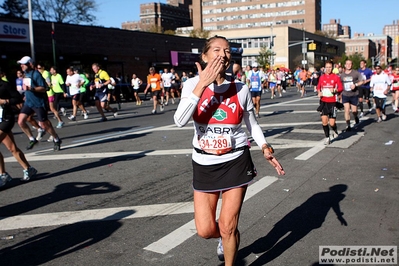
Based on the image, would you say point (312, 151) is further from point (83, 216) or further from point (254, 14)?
point (254, 14)

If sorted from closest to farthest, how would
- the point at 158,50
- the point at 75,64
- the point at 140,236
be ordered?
the point at 140,236 < the point at 75,64 < the point at 158,50

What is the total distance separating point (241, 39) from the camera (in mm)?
96438

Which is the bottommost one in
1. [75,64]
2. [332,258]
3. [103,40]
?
[332,258]

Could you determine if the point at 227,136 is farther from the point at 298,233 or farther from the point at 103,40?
the point at 103,40

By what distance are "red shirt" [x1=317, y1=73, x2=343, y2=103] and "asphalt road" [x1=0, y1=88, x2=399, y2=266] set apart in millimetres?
997

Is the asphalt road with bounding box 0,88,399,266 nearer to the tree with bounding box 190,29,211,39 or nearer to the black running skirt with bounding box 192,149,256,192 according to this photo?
the black running skirt with bounding box 192,149,256,192

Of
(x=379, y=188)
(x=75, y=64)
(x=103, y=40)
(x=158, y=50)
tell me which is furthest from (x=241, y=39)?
(x=379, y=188)

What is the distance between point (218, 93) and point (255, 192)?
2.87m

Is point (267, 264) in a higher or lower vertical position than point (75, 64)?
lower

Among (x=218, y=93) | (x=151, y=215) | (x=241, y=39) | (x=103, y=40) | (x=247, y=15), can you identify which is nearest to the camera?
(x=218, y=93)

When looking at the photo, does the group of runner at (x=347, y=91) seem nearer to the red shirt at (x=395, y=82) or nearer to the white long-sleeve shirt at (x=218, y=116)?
the red shirt at (x=395, y=82)

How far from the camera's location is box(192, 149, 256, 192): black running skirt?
3.25m

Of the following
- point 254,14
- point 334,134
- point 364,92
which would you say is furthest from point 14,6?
point 254,14

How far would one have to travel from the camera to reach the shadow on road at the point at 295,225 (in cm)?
394
